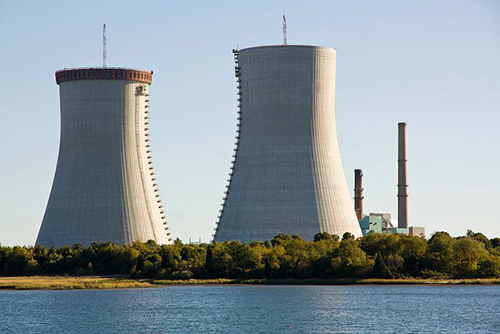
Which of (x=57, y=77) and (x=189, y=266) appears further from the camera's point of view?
(x=57, y=77)

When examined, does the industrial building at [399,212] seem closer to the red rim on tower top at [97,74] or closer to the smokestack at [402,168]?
the smokestack at [402,168]

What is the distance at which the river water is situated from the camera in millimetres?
43688

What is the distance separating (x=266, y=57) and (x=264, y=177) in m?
6.93

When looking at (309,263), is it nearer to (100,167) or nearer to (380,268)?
(380,268)

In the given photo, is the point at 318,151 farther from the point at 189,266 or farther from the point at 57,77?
the point at 57,77

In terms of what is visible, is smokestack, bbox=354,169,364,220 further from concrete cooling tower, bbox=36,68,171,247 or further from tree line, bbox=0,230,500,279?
tree line, bbox=0,230,500,279

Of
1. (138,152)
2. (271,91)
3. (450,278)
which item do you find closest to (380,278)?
(450,278)

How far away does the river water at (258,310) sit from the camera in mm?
43688

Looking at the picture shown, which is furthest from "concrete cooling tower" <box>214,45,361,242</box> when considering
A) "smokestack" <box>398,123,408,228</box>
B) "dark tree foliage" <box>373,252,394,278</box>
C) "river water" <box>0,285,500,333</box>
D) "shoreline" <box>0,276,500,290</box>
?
"smokestack" <box>398,123,408,228</box>

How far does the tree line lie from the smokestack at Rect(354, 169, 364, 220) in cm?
2425

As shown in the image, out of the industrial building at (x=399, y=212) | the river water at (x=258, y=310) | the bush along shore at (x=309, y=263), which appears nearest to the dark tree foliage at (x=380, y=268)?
the bush along shore at (x=309, y=263)

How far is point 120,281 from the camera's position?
64188 mm

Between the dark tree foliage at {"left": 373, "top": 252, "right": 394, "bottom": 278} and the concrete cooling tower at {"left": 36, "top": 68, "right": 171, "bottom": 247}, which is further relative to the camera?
the concrete cooling tower at {"left": 36, "top": 68, "right": 171, "bottom": 247}

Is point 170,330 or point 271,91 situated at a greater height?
point 271,91
